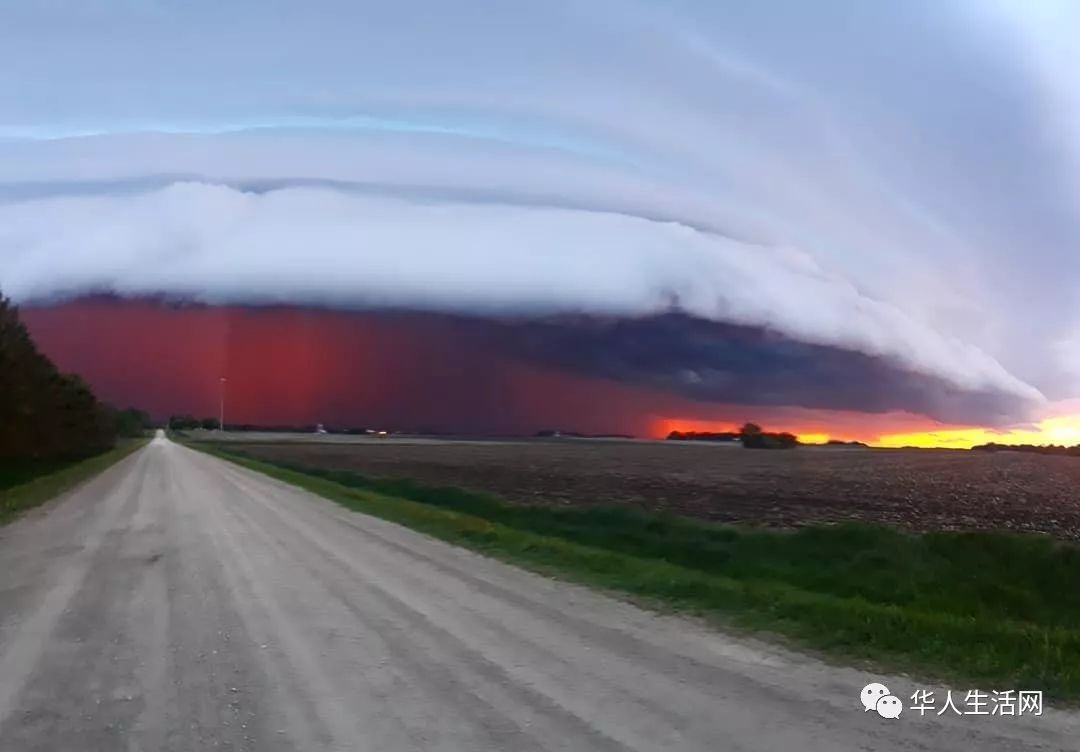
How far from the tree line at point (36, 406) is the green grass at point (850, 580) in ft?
91.7

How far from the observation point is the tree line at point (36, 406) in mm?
48844

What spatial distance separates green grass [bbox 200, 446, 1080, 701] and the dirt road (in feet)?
2.90

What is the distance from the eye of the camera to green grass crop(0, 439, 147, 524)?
31.7 metres

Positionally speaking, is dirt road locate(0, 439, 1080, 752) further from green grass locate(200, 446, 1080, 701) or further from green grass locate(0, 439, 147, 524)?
green grass locate(0, 439, 147, 524)

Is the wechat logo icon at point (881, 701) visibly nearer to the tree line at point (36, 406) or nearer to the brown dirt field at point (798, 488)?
the brown dirt field at point (798, 488)

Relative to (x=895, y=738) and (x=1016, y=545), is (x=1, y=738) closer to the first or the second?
(x=895, y=738)

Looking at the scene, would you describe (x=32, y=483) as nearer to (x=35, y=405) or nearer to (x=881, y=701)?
(x=35, y=405)

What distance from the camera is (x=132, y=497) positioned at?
33.7 metres

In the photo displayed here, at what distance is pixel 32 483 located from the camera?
1734 inches

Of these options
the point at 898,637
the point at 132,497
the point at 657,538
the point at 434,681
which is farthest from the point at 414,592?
the point at 132,497

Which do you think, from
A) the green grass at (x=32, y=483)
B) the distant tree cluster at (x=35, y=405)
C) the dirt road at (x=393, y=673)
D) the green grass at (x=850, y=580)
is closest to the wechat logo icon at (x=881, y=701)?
the dirt road at (x=393, y=673)

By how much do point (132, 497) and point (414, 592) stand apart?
74.3 feet

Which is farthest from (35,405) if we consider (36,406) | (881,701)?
(881,701)

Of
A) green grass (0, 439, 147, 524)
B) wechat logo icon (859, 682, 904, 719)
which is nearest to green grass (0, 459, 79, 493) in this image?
green grass (0, 439, 147, 524)
